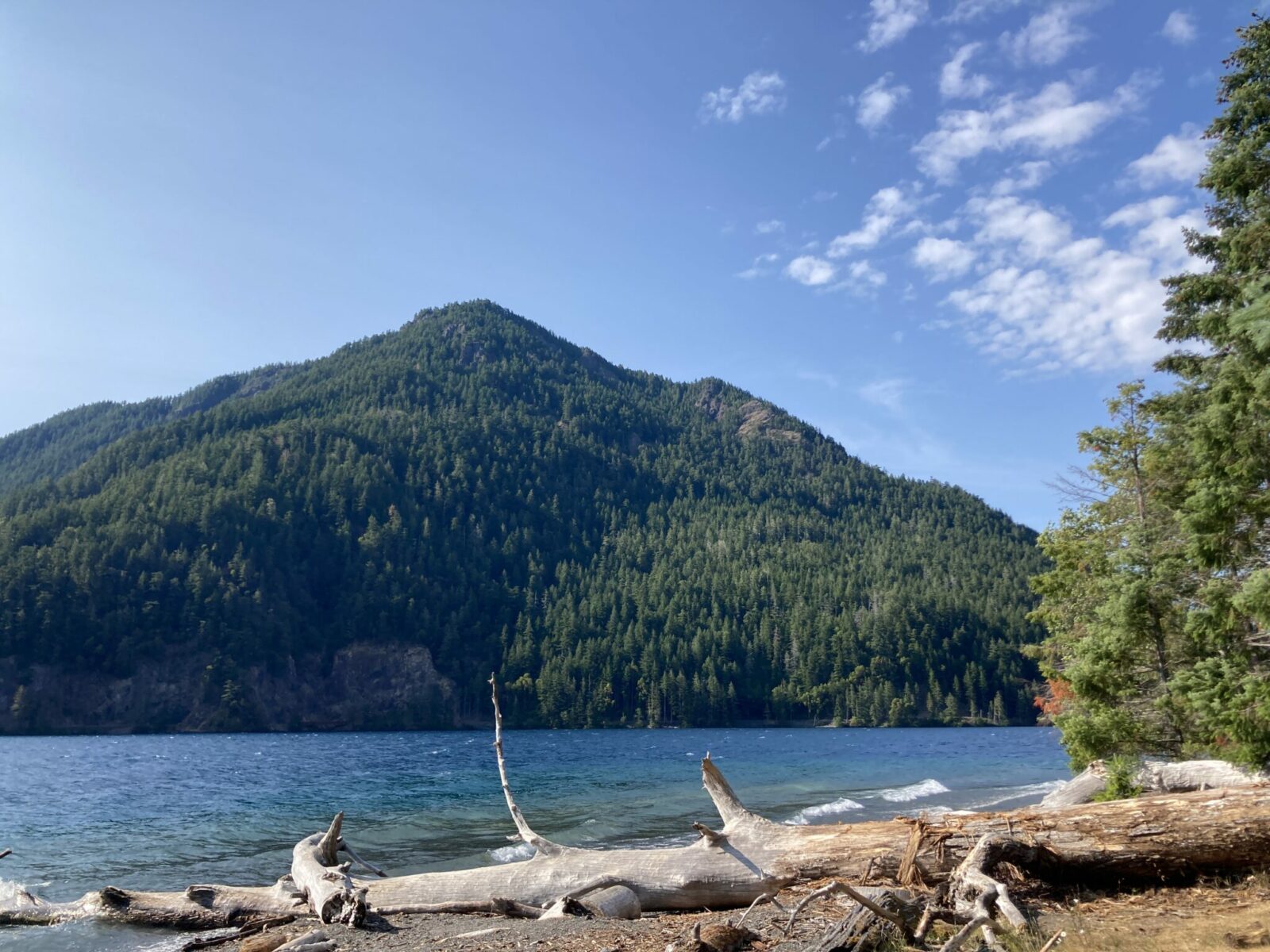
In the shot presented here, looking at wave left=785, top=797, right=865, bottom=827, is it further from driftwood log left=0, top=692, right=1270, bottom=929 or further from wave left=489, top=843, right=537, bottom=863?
driftwood log left=0, top=692, right=1270, bottom=929

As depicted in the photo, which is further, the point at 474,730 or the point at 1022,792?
the point at 474,730

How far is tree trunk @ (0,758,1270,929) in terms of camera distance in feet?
29.4

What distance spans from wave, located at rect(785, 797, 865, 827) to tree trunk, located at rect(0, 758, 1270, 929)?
15913 mm

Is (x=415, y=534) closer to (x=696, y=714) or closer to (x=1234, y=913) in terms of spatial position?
(x=696, y=714)

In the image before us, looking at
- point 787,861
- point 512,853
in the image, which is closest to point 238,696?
point 512,853

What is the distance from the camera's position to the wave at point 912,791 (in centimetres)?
3568

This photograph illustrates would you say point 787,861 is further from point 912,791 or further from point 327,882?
point 912,791

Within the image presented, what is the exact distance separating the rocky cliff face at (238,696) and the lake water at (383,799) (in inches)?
1458

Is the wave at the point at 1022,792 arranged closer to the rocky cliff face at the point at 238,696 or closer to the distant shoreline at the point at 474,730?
the distant shoreline at the point at 474,730

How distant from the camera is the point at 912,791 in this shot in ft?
127

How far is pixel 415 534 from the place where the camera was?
193250 millimetres

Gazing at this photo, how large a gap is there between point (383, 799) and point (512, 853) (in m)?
16.6

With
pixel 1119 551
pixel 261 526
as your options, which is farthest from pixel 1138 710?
pixel 261 526

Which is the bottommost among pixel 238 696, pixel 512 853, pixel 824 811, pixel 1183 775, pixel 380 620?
pixel 824 811
